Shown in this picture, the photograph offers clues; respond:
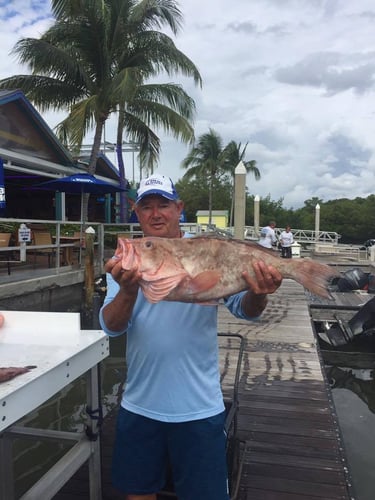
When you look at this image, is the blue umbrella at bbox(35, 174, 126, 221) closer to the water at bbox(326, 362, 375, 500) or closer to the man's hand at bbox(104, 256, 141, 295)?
the water at bbox(326, 362, 375, 500)

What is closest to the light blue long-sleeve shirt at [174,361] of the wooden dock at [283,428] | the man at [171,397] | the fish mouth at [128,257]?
the man at [171,397]

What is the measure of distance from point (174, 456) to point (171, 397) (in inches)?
10.0

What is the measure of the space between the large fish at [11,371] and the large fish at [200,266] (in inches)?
22.8

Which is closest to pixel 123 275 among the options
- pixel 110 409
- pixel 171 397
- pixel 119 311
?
pixel 119 311

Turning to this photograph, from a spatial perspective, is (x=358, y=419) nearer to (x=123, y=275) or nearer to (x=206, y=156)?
(x=123, y=275)

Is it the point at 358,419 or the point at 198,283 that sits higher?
the point at 198,283

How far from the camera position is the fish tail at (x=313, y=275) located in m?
1.99

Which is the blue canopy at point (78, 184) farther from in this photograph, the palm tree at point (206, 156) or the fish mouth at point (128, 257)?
the palm tree at point (206, 156)

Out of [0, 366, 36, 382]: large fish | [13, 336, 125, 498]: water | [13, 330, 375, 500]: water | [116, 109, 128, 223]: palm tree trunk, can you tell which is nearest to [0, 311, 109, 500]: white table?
[0, 366, 36, 382]: large fish

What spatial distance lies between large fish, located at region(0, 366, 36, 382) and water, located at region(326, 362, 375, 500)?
3.58 m

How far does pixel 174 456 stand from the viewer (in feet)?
6.21

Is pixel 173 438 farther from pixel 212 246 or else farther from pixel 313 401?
pixel 313 401

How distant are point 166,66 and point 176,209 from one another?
637 inches

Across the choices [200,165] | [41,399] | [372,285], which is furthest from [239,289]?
[200,165]
